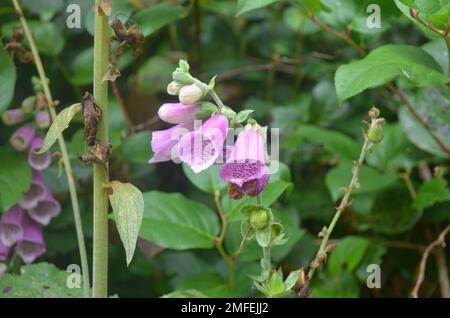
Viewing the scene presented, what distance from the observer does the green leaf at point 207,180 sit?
1.13 metres

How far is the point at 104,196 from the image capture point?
81 centimetres

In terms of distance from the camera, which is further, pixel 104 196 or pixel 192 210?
pixel 192 210

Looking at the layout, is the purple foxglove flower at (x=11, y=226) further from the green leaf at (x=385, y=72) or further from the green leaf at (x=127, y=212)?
the green leaf at (x=385, y=72)

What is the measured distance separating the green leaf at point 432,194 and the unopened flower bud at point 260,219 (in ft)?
1.72

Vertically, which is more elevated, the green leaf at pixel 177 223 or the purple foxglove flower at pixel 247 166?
the green leaf at pixel 177 223

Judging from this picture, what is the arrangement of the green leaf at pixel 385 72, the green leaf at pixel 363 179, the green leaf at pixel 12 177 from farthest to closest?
the green leaf at pixel 363 179
the green leaf at pixel 12 177
the green leaf at pixel 385 72

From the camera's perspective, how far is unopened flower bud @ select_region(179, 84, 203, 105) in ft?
2.51

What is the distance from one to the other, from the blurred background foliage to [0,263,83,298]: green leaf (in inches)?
5.9

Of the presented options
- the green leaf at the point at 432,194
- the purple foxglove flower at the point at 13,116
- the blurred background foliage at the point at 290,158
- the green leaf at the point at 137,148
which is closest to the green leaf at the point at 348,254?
the blurred background foliage at the point at 290,158

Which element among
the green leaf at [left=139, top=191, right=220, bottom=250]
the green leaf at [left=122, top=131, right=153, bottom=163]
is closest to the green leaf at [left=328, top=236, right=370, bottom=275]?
the green leaf at [left=139, top=191, right=220, bottom=250]

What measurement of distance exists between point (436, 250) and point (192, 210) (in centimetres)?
48

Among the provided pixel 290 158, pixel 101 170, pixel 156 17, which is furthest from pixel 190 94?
pixel 290 158
